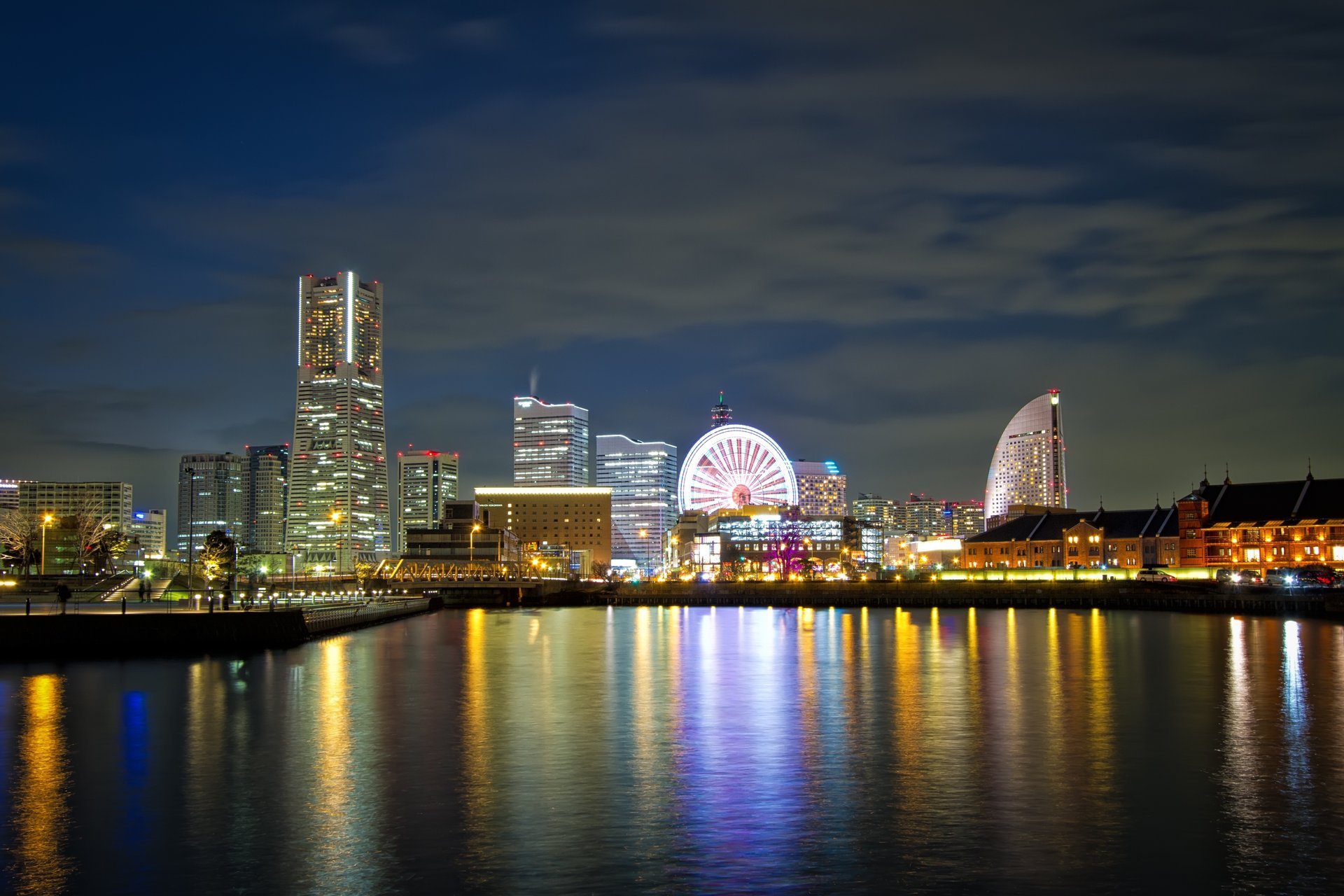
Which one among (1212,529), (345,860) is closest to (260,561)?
(1212,529)

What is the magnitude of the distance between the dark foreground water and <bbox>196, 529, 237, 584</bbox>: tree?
69662 millimetres

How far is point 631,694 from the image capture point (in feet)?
167

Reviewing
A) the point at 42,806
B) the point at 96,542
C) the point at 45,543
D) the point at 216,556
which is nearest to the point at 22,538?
the point at 96,542

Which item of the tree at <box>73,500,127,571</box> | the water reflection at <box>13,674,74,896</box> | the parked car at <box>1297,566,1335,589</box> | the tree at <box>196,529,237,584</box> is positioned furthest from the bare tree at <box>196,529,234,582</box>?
the parked car at <box>1297,566,1335,589</box>

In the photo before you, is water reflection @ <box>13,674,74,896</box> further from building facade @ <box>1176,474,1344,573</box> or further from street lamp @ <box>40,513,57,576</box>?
building facade @ <box>1176,474,1344,573</box>

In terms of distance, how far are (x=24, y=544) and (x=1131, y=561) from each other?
14230 centimetres

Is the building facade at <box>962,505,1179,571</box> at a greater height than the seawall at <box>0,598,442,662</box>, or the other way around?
the building facade at <box>962,505,1179,571</box>

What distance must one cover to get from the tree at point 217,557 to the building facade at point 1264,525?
124 m

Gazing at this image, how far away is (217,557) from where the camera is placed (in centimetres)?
13125

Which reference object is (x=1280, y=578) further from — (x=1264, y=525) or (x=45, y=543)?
(x=45, y=543)

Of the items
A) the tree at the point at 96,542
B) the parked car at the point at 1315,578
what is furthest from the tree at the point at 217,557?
the parked car at the point at 1315,578

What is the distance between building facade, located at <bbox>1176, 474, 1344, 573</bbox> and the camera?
15050 centimetres

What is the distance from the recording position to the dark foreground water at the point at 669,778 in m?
22.4

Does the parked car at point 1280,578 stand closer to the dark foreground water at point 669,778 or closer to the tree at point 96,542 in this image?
the dark foreground water at point 669,778
